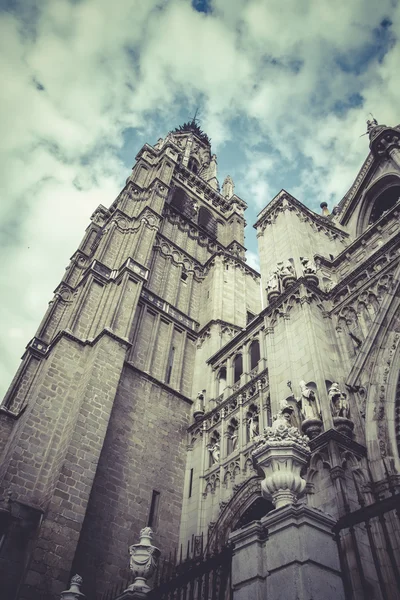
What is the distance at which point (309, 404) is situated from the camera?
10.7 meters

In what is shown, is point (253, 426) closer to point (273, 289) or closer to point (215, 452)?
point (215, 452)

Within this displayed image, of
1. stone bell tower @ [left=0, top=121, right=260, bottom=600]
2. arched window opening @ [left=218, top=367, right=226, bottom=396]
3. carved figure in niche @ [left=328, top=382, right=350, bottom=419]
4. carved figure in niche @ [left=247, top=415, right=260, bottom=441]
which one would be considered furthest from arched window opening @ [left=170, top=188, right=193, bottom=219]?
carved figure in niche @ [left=328, top=382, right=350, bottom=419]

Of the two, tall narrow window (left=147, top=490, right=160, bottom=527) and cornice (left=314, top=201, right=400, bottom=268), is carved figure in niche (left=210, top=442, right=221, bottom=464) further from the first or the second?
cornice (left=314, top=201, right=400, bottom=268)

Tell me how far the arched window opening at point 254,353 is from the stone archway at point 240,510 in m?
5.22

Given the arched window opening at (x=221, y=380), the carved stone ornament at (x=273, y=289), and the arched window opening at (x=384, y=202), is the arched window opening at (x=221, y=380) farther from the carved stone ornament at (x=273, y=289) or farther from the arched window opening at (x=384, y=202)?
the arched window opening at (x=384, y=202)

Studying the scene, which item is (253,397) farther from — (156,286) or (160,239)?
(160,239)

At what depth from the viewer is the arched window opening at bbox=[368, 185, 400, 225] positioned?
19062 millimetres

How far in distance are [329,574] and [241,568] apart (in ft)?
3.78

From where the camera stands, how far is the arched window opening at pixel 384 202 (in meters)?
19.1

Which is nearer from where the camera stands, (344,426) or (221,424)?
(344,426)

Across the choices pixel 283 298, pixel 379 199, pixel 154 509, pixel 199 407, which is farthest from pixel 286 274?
pixel 154 509

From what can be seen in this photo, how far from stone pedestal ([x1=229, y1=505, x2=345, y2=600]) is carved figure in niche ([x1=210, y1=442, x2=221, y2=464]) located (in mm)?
9337

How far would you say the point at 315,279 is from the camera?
1491cm

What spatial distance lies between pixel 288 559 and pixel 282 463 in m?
1.39
